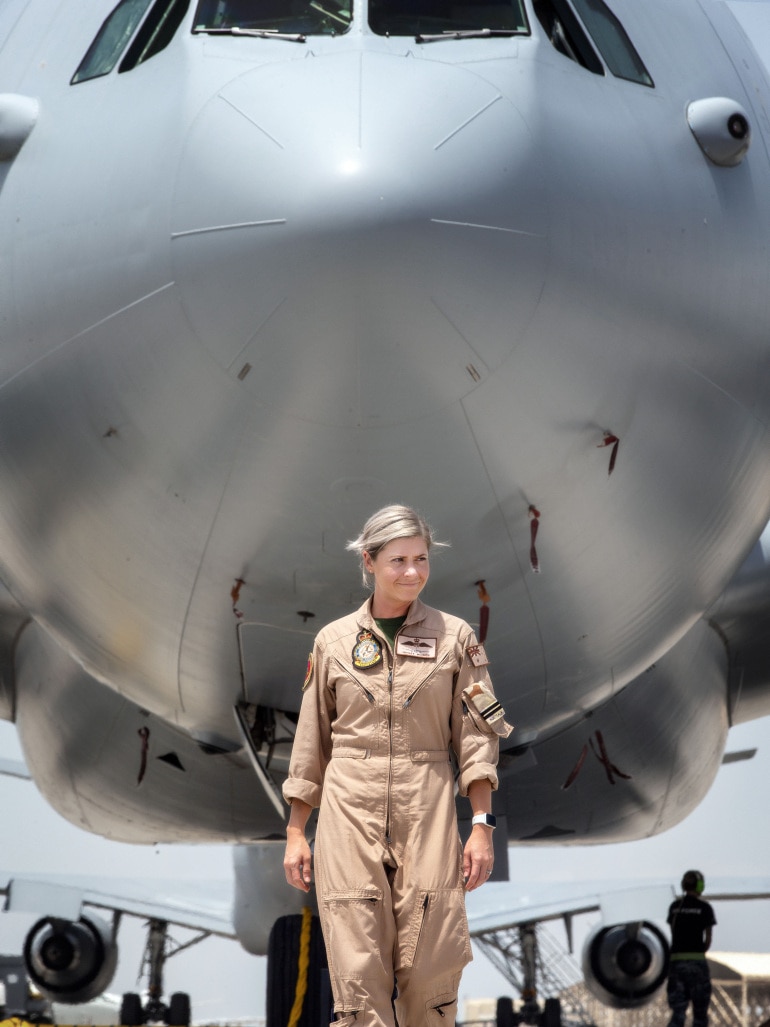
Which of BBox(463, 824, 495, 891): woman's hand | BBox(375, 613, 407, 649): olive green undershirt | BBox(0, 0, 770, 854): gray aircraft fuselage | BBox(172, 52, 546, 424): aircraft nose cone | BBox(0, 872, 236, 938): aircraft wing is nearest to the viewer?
BBox(463, 824, 495, 891): woman's hand

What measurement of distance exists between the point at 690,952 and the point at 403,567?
7.67 m

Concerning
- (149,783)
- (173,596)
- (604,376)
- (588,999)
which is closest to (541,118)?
(604,376)

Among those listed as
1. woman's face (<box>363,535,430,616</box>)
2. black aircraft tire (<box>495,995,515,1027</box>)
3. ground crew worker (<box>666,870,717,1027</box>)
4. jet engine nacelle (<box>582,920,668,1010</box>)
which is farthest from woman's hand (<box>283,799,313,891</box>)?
jet engine nacelle (<box>582,920,668,1010</box>)

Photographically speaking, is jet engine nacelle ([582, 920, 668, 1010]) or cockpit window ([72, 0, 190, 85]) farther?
jet engine nacelle ([582, 920, 668, 1010])

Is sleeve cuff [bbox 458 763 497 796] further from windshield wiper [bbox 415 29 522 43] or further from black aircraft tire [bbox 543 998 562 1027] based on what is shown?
black aircraft tire [bbox 543 998 562 1027]

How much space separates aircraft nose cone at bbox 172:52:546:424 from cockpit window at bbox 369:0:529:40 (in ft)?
1.51

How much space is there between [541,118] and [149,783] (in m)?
4.48

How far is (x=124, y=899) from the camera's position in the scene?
696 inches

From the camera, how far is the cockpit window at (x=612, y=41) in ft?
15.2

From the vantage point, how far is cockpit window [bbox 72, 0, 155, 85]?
4.72 m

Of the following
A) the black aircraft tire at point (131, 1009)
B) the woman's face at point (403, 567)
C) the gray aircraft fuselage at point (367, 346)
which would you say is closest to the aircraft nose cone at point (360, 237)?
the gray aircraft fuselage at point (367, 346)

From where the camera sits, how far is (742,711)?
26.5 ft

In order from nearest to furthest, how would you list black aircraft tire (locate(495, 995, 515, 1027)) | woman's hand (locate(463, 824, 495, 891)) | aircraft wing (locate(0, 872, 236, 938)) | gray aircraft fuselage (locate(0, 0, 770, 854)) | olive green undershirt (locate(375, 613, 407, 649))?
1. woman's hand (locate(463, 824, 495, 891))
2. olive green undershirt (locate(375, 613, 407, 649))
3. gray aircraft fuselage (locate(0, 0, 770, 854))
4. black aircraft tire (locate(495, 995, 515, 1027))
5. aircraft wing (locate(0, 872, 236, 938))

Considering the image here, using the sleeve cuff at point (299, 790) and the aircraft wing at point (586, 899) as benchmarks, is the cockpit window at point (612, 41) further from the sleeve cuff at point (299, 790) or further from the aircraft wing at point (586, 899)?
the aircraft wing at point (586, 899)
